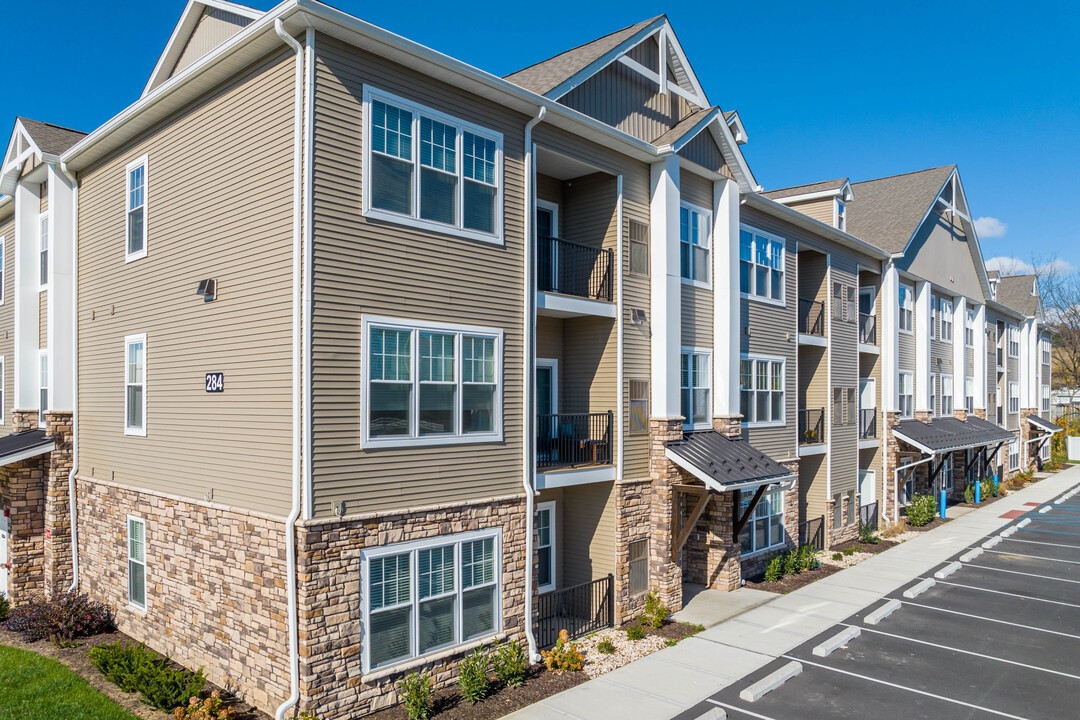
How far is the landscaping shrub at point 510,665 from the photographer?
38.0 feet

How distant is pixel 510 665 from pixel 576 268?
7883 mm

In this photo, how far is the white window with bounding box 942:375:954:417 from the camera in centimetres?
3312

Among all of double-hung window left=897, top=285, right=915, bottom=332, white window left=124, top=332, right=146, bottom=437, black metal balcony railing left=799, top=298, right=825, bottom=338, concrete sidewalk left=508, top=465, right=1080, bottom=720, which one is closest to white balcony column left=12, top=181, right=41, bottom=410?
white window left=124, top=332, right=146, bottom=437

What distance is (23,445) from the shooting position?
589 inches

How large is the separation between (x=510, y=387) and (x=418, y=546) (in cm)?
310

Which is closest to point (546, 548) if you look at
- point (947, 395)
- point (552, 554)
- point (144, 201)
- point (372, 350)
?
point (552, 554)

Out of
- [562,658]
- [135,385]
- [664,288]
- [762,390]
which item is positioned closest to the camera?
[562,658]

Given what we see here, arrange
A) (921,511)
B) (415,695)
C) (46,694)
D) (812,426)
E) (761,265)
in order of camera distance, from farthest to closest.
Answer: (921,511) < (812,426) < (761,265) < (46,694) < (415,695)

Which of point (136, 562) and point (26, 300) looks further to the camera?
point (26, 300)

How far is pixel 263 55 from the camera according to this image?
1080 centimetres

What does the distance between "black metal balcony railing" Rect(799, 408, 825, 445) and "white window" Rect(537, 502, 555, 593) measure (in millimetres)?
10585

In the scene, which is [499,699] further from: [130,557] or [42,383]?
[42,383]

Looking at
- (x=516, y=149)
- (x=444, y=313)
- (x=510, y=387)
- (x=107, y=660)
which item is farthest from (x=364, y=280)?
(x=107, y=660)

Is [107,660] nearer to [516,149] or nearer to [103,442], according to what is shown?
[103,442]
